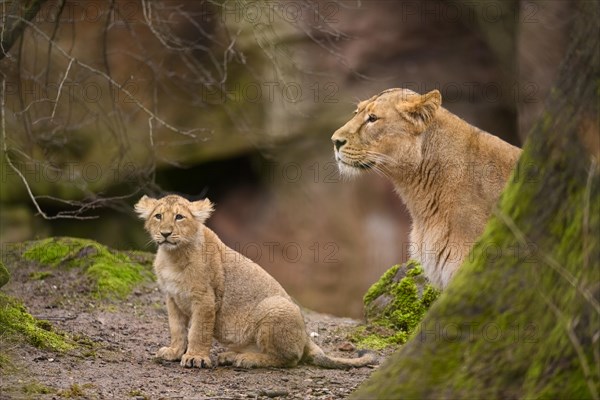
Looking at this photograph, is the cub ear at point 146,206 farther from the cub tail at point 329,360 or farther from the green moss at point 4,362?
the green moss at point 4,362

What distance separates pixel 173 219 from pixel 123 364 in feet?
4.27

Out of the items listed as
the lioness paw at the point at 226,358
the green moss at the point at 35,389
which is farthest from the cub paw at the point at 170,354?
the green moss at the point at 35,389

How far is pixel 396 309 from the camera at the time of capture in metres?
10.1

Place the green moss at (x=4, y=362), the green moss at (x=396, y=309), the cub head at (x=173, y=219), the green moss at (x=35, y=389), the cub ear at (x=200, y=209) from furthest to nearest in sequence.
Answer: the green moss at (x=396, y=309), the cub ear at (x=200, y=209), the cub head at (x=173, y=219), the green moss at (x=4, y=362), the green moss at (x=35, y=389)

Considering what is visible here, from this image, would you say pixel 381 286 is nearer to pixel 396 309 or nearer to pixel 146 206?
pixel 396 309

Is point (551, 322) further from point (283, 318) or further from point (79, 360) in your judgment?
point (79, 360)

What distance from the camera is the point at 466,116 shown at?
1731cm

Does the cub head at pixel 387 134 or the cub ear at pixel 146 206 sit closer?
the cub head at pixel 387 134

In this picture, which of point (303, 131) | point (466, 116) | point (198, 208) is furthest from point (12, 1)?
point (466, 116)

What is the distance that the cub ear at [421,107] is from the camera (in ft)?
26.6

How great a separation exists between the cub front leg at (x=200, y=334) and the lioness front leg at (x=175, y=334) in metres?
0.10

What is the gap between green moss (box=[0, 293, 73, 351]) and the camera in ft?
25.5

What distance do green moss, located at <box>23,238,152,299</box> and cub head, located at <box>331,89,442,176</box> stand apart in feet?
11.1

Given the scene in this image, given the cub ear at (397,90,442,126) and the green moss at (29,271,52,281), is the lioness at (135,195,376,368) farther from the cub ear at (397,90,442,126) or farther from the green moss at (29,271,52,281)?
the green moss at (29,271,52,281)
